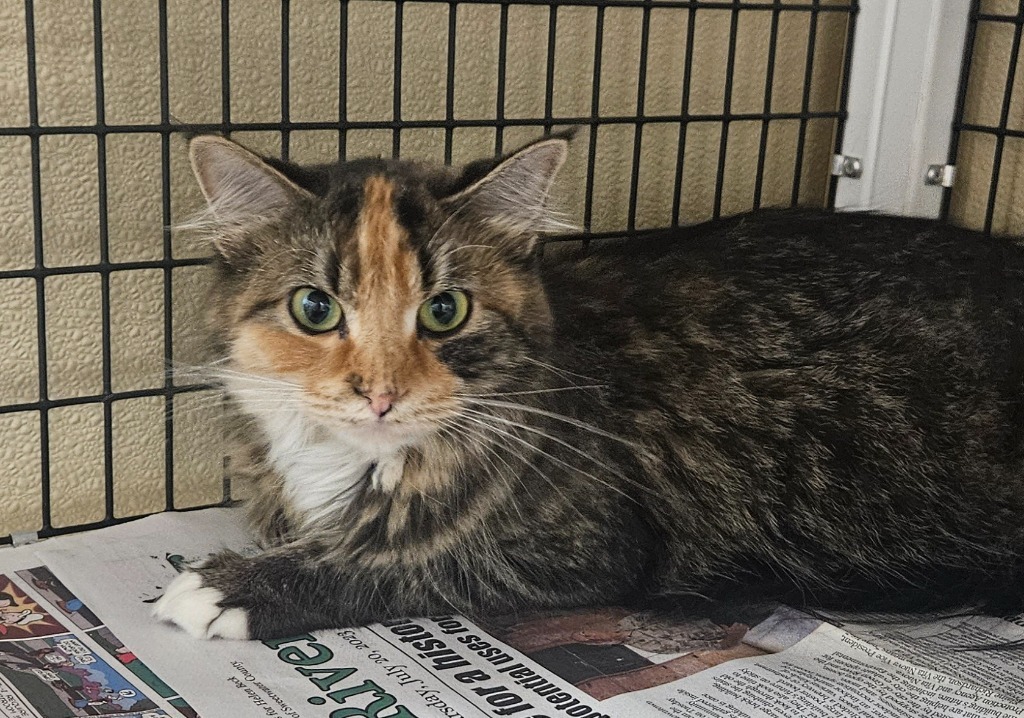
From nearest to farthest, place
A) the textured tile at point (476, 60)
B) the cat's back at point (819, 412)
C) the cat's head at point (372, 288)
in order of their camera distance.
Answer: the cat's head at point (372, 288) → the cat's back at point (819, 412) → the textured tile at point (476, 60)

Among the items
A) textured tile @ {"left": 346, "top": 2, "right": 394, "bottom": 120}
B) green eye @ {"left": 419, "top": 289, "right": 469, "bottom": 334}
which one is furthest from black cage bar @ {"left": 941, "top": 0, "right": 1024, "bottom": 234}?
green eye @ {"left": 419, "top": 289, "right": 469, "bottom": 334}

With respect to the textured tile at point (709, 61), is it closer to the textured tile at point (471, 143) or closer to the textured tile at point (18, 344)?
the textured tile at point (471, 143)

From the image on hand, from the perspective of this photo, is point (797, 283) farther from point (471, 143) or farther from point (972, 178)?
point (972, 178)

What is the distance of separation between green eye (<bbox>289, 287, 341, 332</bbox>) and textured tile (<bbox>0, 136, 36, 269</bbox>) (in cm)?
48

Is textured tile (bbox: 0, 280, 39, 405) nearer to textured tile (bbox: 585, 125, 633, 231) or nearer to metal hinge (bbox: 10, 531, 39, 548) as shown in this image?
metal hinge (bbox: 10, 531, 39, 548)

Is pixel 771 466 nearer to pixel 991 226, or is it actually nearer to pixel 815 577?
pixel 815 577

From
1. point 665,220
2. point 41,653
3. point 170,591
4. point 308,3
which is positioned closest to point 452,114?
point 308,3

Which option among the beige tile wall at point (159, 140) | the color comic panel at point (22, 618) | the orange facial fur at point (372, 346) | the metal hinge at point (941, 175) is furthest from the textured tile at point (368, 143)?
the metal hinge at point (941, 175)

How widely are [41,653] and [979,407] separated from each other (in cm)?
121

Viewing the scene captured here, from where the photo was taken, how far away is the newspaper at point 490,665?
119 centimetres

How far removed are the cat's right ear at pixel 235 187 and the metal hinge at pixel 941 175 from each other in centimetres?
132

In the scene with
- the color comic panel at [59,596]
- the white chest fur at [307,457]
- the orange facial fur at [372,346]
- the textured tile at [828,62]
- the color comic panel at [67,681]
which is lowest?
the color comic panel at [67,681]

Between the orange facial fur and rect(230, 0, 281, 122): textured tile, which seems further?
rect(230, 0, 281, 122): textured tile

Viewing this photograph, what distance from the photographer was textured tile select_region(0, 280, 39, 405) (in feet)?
5.22
